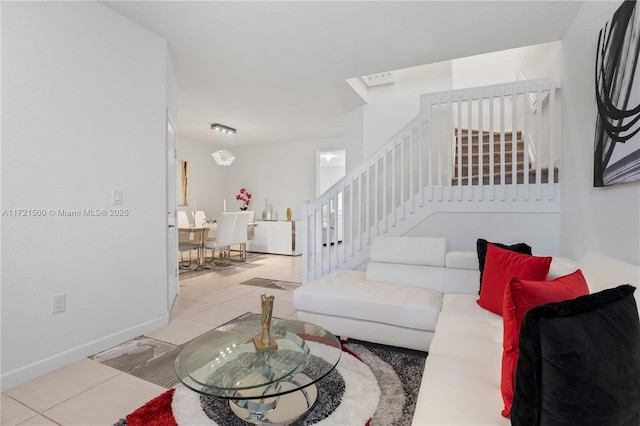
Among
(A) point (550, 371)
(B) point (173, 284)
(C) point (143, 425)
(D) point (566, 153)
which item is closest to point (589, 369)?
(A) point (550, 371)

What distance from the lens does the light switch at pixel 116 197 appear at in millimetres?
2418

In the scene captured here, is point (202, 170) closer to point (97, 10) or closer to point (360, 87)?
point (360, 87)

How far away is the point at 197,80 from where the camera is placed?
3.73 metres

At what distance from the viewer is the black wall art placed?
1489mm

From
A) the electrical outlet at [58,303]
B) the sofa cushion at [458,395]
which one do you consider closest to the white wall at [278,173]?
the electrical outlet at [58,303]

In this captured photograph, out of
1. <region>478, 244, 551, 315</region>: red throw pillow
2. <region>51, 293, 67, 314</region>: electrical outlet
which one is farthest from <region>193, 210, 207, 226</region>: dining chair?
<region>478, 244, 551, 315</region>: red throw pillow

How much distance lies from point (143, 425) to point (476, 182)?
3.43m

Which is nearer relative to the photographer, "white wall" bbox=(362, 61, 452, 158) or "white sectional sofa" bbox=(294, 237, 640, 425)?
"white sectional sofa" bbox=(294, 237, 640, 425)

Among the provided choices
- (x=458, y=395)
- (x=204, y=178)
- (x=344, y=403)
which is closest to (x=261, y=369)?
(x=344, y=403)

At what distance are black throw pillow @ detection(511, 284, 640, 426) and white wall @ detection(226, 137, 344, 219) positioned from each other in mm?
6441

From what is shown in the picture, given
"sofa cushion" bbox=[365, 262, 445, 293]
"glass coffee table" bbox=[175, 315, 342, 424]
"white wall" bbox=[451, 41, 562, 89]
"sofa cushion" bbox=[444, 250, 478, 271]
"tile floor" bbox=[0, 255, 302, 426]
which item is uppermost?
"white wall" bbox=[451, 41, 562, 89]

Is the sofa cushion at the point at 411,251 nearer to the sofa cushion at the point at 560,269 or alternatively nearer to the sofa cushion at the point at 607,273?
the sofa cushion at the point at 560,269

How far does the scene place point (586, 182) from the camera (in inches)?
87.0

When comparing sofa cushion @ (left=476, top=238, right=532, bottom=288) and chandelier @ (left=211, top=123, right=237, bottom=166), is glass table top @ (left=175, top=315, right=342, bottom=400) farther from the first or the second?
chandelier @ (left=211, top=123, right=237, bottom=166)
